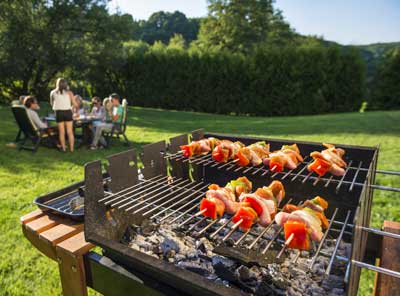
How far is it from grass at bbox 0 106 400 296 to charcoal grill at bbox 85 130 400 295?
3.14 feet

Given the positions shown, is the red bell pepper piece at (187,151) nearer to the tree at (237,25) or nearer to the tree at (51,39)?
the tree at (51,39)

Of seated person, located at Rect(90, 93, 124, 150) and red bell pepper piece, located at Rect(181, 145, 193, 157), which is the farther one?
seated person, located at Rect(90, 93, 124, 150)

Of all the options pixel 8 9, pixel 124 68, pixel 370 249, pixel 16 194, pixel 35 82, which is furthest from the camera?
pixel 124 68

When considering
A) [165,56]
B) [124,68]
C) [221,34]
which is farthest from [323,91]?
[221,34]

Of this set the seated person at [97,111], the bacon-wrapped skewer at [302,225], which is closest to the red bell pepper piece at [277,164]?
the bacon-wrapped skewer at [302,225]

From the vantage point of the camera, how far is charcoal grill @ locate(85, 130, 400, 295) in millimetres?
1170

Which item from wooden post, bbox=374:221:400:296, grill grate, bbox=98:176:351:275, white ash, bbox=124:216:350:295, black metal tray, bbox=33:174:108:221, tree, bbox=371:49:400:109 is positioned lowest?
white ash, bbox=124:216:350:295

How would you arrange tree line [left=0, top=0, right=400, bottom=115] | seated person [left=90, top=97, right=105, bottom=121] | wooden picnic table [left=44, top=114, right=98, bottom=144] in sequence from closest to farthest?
wooden picnic table [left=44, top=114, right=98, bottom=144]
seated person [left=90, top=97, right=105, bottom=121]
tree line [left=0, top=0, right=400, bottom=115]

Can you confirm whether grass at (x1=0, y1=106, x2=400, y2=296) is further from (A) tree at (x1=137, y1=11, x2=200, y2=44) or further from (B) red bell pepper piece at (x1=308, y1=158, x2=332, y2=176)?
(A) tree at (x1=137, y1=11, x2=200, y2=44)

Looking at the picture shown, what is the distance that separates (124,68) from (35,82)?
17.3ft

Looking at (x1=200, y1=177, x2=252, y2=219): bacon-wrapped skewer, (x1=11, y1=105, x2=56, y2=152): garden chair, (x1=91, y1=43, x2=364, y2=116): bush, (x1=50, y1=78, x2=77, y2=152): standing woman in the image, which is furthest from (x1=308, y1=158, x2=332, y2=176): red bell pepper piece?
(x1=91, y1=43, x2=364, y2=116): bush

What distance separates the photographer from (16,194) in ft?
14.1

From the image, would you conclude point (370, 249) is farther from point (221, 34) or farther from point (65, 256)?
point (221, 34)

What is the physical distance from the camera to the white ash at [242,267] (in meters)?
1.59
